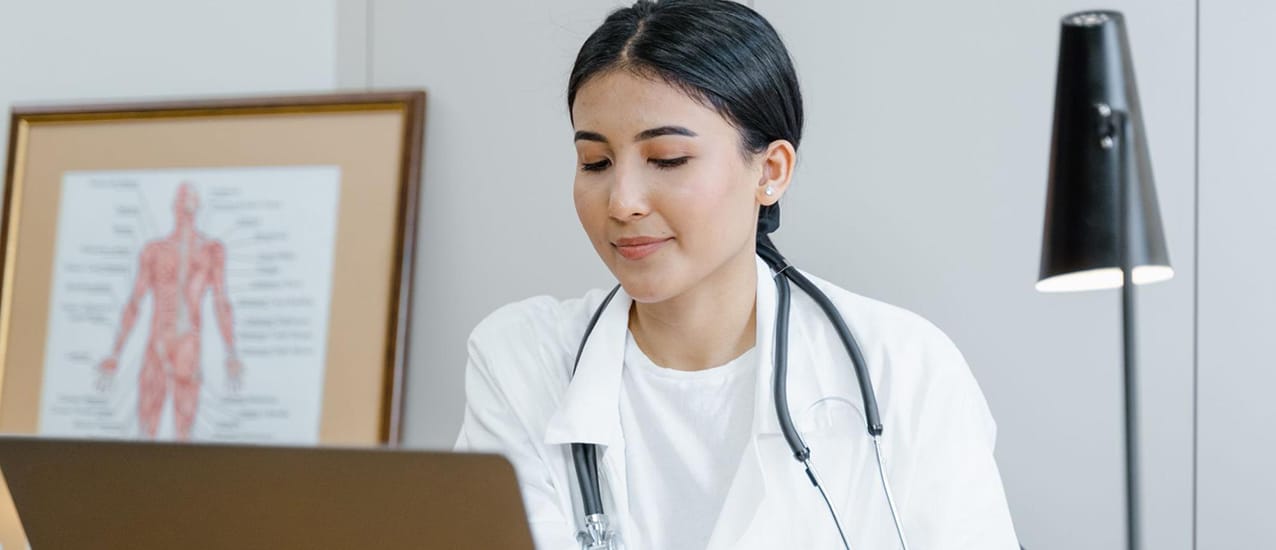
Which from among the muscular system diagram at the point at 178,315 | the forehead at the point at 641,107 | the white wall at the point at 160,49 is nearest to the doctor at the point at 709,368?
the forehead at the point at 641,107

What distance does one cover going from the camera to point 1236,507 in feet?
5.46

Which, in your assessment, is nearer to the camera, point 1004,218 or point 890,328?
point 890,328

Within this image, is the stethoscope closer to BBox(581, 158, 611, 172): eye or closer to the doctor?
the doctor

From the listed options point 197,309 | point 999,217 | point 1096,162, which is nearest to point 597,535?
point 1096,162

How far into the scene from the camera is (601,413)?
145 centimetres

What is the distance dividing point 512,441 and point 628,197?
335mm

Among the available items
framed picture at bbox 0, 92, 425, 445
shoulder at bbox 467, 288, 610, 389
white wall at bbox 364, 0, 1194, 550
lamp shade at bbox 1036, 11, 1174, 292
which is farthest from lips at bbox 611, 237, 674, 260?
framed picture at bbox 0, 92, 425, 445

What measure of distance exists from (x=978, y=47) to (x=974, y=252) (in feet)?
A: 0.96

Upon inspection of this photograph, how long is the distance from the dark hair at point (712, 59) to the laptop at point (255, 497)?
0.71 meters

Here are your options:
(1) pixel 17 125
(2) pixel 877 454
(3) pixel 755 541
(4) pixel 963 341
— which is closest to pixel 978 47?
(4) pixel 963 341

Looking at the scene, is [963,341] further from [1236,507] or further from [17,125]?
[17,125]

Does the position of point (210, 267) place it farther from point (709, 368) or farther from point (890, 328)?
point (890, 328)

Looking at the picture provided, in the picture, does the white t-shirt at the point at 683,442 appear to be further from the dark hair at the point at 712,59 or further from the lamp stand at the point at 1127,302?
the lamp stand at the point at 1127,302

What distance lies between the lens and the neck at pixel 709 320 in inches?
59.1
